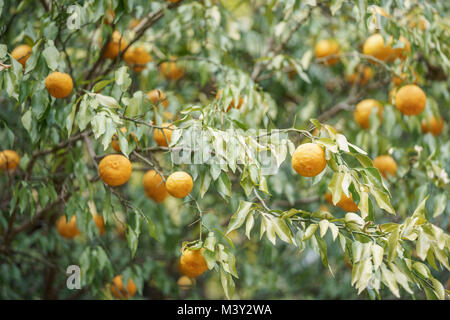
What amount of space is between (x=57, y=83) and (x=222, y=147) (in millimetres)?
595

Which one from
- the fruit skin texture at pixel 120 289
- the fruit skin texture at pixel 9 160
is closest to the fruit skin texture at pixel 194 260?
the fruit skin texture at pixel 120 289

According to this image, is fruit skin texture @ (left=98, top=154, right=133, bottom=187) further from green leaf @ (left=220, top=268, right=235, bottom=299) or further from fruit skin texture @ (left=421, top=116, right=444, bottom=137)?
fruit skin texture @ (left=421, top=116, right=444, bottom=137)

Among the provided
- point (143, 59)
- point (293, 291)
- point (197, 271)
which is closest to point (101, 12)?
point (143, 59)

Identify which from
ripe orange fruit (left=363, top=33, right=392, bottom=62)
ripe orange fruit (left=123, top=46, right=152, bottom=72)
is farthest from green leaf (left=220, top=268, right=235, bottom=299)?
ripe orange fruit (left=363, top=33, right=392, bottom=62)

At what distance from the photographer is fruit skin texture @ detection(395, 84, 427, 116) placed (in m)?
1.82

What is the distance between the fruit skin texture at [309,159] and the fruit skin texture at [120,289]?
1142mm

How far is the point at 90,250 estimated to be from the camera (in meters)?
1.83

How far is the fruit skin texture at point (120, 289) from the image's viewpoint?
1937 mm

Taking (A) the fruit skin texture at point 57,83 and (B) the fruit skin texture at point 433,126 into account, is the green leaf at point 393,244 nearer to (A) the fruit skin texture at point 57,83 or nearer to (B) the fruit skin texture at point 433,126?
(A) the fruit skin texture at point 57,83

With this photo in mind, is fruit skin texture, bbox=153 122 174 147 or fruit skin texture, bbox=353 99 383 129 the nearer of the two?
fruit skin texture, bbox=153 122 174 147

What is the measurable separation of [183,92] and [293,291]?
60.0 inches

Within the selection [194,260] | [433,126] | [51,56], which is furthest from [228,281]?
[433,126]

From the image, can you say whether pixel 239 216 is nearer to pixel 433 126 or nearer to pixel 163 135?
pixel 163 135
